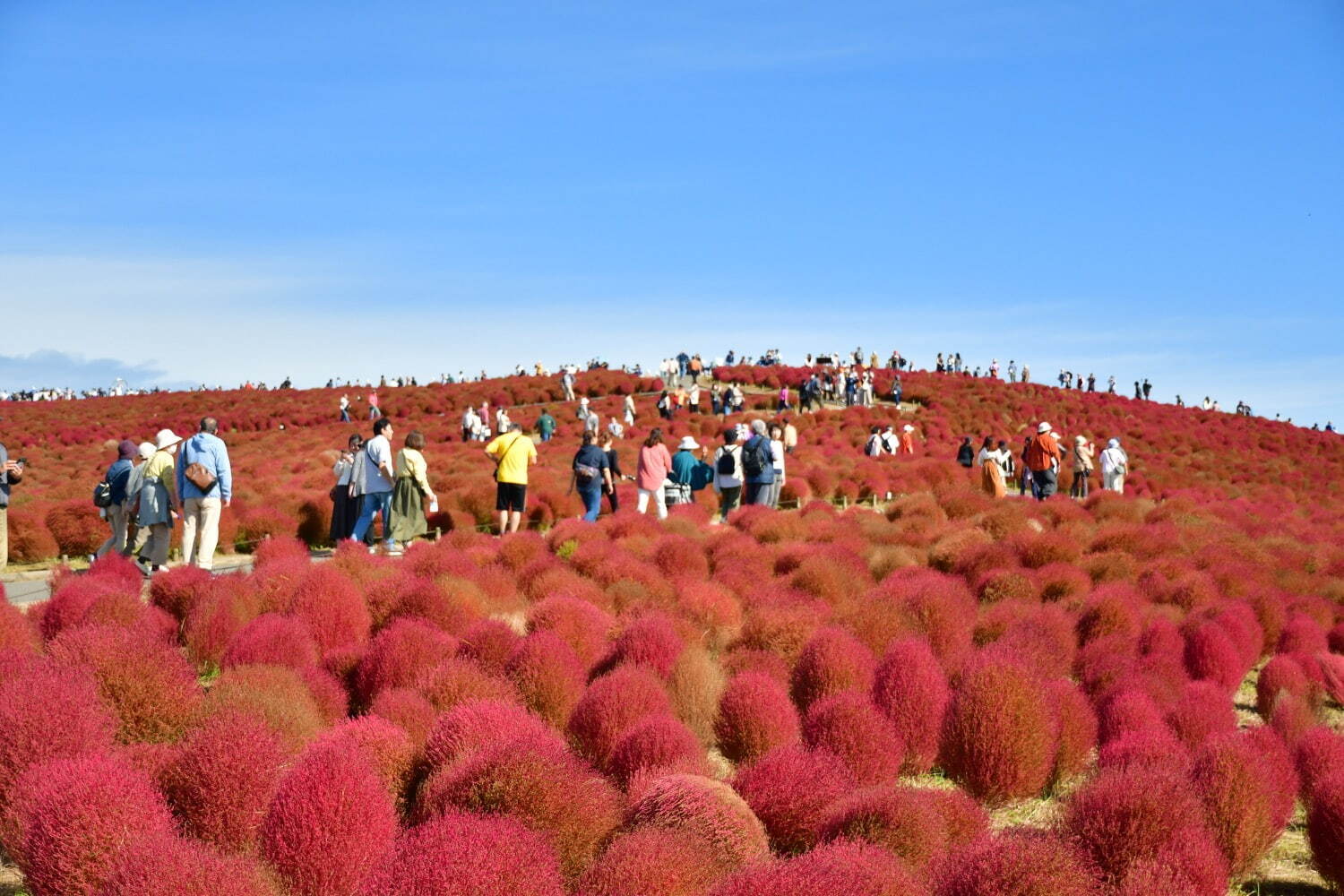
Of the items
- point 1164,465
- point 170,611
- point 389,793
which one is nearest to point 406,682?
point 389,793

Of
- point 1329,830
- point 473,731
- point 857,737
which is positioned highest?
point 473,731

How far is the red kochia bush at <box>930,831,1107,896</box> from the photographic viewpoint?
158 inches

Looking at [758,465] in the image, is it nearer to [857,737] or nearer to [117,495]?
[117,495]

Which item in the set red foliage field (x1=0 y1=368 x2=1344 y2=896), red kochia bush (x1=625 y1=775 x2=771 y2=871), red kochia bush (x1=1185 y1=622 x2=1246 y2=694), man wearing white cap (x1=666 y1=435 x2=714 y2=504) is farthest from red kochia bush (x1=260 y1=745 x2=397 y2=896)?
man wearing white cap (x1=666 y1=435 x2=714 y2=504)

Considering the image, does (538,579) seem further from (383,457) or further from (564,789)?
(564,789)

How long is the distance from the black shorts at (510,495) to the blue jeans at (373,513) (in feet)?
4.70

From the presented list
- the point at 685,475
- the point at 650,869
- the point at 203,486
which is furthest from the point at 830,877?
the point at 685,475

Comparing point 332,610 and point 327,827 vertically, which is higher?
point 332,610

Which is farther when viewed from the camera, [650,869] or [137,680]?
[137,680]

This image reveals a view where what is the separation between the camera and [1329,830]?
5465 millimetres

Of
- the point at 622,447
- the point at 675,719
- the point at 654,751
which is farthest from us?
the point at 622,447

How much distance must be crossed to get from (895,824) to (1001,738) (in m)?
1.86

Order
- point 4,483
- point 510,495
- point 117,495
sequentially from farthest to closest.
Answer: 1. point 510,495
2. point 117,495
3. point 4,483

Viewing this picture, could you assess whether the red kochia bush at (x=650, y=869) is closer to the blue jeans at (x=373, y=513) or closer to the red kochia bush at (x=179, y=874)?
the red kochia bush at (x=179, y=874)
